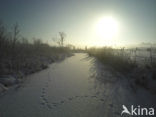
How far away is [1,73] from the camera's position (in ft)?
17.6

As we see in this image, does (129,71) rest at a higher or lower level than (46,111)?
higher

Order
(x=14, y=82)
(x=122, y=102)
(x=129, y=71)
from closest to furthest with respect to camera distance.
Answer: (x=122, y=102) < (x=14, y=82) < (x=129, y=71)

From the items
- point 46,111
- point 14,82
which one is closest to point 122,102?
point 46,111

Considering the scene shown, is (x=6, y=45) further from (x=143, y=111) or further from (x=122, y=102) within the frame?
(x=143, y=111)

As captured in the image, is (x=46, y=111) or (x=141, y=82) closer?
(x=46, y=111)

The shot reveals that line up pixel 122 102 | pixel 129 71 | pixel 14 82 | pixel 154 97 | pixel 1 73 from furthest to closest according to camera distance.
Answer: pixel 129 71
pixel 1 73
pixel 14 82
pixel 154 97
pixel 122 102

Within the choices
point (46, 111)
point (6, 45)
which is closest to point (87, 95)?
point (46, 111)

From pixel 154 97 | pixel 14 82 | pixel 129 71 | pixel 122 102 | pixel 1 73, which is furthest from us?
pixel 129 71

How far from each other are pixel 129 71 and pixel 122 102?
385cm

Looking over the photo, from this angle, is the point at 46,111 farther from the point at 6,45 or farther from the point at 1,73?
the point at 6,45

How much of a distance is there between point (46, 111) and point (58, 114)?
39cm

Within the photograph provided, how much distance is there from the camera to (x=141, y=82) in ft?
14.5

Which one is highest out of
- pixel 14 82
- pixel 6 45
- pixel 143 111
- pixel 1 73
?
pixel 6 45

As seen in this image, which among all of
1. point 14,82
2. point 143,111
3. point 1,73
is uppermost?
point 1,73
